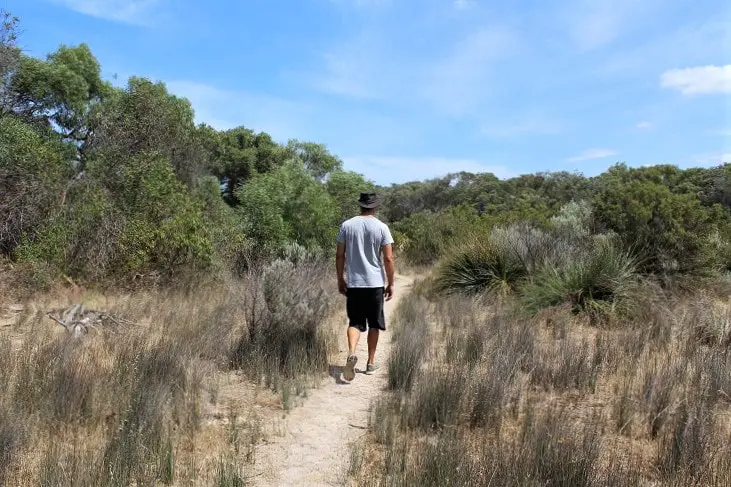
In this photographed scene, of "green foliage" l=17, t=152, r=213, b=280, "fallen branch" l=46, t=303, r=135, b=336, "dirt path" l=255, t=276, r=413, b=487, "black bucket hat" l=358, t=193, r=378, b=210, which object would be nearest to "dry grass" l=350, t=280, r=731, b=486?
"dirt path" l=255, t=276, r=413, b=487

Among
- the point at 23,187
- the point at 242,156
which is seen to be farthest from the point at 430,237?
the point at 23,187

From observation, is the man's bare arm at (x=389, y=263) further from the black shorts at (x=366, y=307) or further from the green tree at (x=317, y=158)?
the green tree at (x=317, y=158)

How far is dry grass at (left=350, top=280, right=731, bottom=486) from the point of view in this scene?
2.89 metres

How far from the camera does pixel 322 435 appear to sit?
3.91m

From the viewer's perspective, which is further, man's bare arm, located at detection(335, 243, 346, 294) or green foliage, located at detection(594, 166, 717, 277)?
green foliage, located at detection(594, 166, 717, 277)

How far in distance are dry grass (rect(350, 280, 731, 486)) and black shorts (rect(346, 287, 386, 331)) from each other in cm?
41

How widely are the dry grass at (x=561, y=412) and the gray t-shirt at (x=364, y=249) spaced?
33.2 inches

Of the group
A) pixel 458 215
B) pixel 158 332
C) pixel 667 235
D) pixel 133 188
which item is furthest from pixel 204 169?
pixel 667 235

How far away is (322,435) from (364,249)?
212cm

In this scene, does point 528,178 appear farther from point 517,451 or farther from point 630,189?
point 517,451

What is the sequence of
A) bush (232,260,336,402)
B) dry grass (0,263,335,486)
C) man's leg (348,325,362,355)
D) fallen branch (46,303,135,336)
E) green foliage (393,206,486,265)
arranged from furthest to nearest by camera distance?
green foliage (393,206,486,265)
fallen branch (46,303,135,336)
man's leg (348,325,362,355)
bush (232,260,336,402)
dry grass (0,263,335,486)

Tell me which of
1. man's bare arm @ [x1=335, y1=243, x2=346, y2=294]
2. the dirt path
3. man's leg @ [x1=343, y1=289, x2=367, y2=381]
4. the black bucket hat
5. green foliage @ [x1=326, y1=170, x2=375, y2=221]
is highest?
green foliage @ [x1=326, y1=170, x2=375, y2=221]

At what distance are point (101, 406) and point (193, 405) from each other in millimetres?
668

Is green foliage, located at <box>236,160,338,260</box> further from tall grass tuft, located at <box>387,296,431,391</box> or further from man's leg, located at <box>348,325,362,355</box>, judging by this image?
man's leg, located at <box>348,325,362,355</box>
